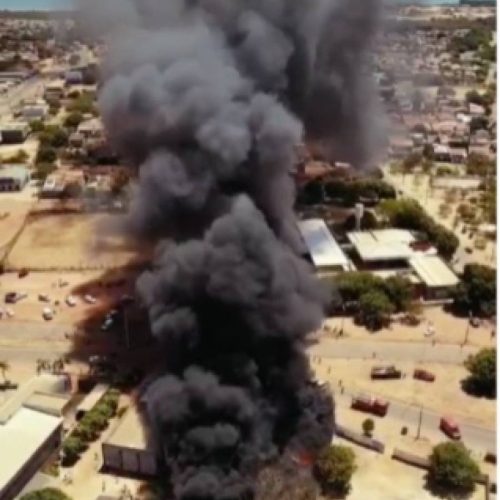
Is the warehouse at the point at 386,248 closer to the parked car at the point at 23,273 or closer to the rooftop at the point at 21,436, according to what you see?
the parked car at the point at 23,273

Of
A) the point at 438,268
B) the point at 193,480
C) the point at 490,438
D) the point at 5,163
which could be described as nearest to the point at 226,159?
the point at 193,480

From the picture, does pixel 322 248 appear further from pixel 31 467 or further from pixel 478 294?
pixel 31 467

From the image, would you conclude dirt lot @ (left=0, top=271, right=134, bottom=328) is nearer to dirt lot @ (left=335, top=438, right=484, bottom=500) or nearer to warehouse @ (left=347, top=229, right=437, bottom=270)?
warehouse @ (left=347, top=229, right=437, bottom=270)

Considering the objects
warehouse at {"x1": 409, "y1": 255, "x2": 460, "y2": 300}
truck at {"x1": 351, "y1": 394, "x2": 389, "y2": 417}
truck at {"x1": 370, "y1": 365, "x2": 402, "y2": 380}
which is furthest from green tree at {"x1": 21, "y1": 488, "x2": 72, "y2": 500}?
warehouse at {"x1": 409, "y1": 255, "x2": 460, "y2": 300}

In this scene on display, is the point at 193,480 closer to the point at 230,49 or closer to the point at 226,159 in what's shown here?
the point at 226,159

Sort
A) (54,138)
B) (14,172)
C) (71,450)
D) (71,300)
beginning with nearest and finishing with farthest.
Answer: (71,450)
(71,300)
(14,172)
(54,138)

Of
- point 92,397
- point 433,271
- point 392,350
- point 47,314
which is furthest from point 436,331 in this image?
point 47,314

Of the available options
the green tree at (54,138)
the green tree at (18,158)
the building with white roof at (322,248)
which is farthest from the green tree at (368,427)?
the green tree at (54,138)
